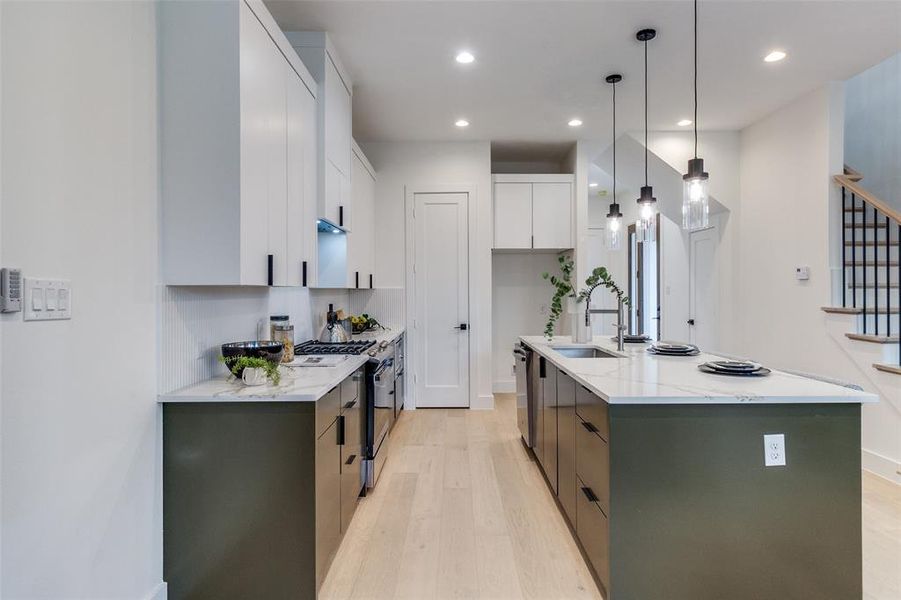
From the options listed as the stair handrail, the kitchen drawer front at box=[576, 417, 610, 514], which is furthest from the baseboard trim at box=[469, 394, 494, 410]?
the stair handrail

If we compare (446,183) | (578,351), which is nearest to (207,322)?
(578,351)

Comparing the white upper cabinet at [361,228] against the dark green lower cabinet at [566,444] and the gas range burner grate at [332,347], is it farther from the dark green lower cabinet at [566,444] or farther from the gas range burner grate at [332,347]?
the dark green lower cabinet at [566,444]

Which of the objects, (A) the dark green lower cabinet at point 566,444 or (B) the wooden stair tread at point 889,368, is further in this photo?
(B) the wooden stair tread at point 889,368

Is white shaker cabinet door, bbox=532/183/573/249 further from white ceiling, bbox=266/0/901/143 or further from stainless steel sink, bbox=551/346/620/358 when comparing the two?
stainless steel sink, bbox=551/346/620/358

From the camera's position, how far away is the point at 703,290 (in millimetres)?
5254

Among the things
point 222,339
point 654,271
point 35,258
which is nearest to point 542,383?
point 222,339

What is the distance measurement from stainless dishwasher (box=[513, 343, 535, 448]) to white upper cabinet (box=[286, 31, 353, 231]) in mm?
1670

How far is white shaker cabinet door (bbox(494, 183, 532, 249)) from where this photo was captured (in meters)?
5.11

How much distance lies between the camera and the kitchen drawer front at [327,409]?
182cm

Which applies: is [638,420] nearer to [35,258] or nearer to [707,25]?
[35,258]

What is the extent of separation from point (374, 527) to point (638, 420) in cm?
155

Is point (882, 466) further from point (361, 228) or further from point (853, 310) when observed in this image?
point (361, 228)

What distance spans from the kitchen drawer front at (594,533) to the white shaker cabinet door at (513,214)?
3.37m

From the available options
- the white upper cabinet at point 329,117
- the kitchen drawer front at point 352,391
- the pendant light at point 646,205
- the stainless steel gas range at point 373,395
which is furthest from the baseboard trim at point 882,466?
the white upper cabinet at point 329,117
